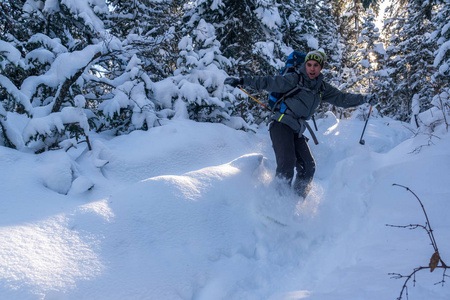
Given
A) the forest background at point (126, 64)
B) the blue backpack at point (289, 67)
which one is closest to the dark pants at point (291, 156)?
the blue backpack at point (289, 67)

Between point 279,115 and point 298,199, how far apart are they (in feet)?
4.96

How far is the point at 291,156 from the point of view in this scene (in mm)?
4750

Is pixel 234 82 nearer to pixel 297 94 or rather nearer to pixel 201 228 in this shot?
pixel 297 94

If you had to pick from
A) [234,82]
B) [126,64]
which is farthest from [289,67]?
[126,64]

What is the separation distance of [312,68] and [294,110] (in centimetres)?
77

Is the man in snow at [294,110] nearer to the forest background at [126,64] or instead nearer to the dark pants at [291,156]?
the dark pants at [291,156]

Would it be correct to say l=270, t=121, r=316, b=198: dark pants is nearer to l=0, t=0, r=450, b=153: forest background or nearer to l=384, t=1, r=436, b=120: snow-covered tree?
l=0, t=0, r=450, b=153: forest background

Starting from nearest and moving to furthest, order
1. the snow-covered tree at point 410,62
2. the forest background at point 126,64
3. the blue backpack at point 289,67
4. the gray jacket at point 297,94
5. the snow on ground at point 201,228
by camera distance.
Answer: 1. the snow on ground at point 201,228
2. the forest background at point 126,64
3. the gray jacket at point 297,94
4. the blue backpack at point 289,67
5. the snow-covered tree at point 410,62

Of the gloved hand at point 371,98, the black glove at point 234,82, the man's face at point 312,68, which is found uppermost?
the man's face at point 312,68

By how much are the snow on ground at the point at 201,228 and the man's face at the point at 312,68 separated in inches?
69.5

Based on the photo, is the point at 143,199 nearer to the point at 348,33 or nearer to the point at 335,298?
the point at 335,298

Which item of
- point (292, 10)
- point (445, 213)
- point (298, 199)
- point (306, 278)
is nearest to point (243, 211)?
point (306, 278)

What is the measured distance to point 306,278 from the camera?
282 centimetres

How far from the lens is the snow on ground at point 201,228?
219 centimetres
